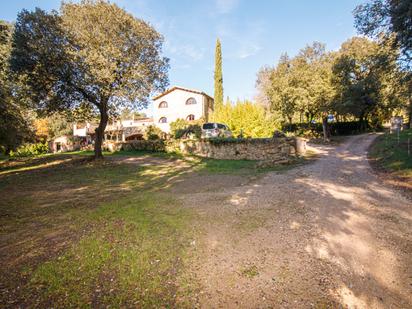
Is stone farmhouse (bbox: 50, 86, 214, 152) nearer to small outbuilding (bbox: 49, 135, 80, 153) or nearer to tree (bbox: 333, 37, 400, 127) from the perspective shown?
small outbuilding (bbox: 49, 135, 80, 153)

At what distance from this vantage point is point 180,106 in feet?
115

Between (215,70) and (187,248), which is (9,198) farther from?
(215,70)

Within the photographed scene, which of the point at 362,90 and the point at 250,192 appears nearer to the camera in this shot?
the point at 250,192

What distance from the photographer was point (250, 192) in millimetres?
7305

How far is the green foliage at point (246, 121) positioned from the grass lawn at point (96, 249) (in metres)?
15.0

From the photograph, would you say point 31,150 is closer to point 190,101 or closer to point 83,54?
point 190,101

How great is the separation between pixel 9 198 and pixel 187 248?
24.6 feet

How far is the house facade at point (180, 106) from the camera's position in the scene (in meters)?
34.6

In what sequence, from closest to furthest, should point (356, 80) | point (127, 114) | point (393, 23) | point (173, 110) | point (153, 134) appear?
point (393, 23) < point (356, 80) < point (153, 134) < point (173, 110) < point (127, 114)

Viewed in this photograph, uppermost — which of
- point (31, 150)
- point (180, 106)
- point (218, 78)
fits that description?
point (218, 78)

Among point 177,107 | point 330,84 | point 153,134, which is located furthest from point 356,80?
point 153,134

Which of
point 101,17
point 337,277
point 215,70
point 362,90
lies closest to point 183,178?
point 337,277

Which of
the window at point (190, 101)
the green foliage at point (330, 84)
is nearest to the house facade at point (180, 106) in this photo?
the window at point (190, 101)

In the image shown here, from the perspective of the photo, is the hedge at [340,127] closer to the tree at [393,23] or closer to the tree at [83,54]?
the tree at [393,23]
